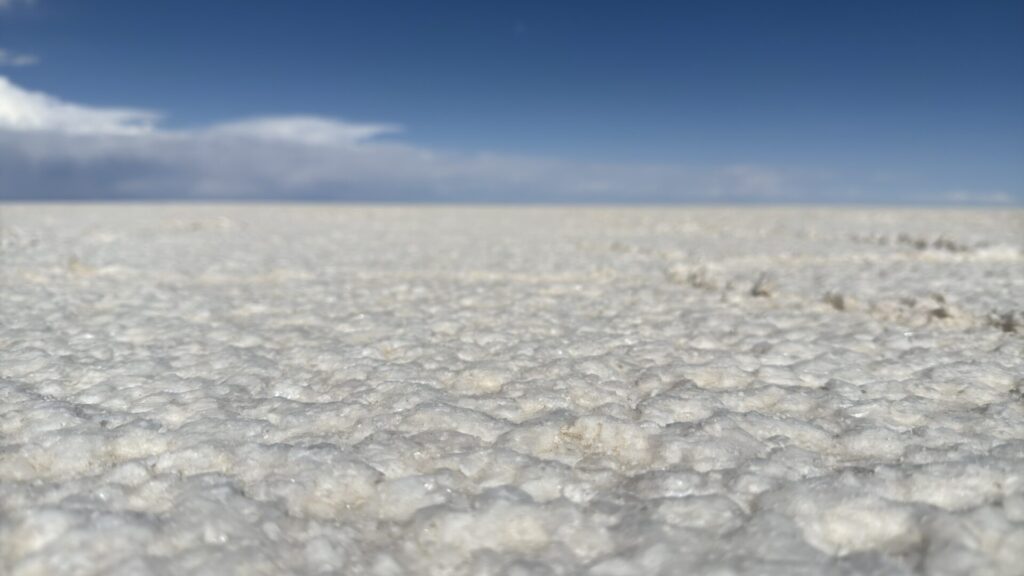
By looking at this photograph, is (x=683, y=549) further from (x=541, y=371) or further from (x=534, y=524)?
(x=541, y=371)

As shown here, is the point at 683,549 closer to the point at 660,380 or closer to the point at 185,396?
the point at 660,380

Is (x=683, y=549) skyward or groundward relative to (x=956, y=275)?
groundward

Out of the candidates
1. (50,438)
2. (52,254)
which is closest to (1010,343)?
(50,438)

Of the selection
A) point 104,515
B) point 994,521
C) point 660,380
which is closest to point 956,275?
point 660,380

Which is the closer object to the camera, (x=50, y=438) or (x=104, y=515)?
(x=104, y=515)

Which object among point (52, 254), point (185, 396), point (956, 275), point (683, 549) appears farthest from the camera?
point (52, 254)

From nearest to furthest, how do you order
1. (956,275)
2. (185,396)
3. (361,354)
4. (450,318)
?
1. (185,396)
2. (361,354)
3. (450,318)
4. (956,275)
